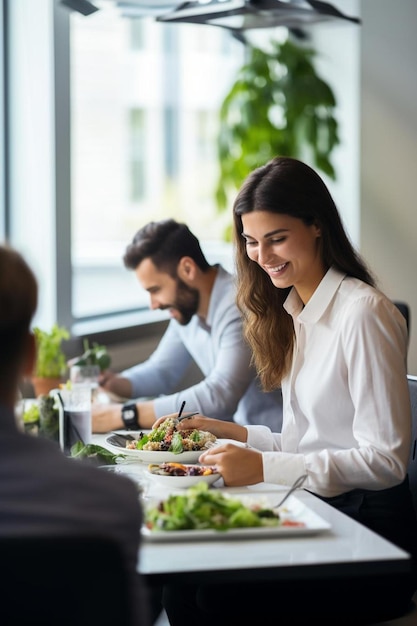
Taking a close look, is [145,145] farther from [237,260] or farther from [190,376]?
[237,260]

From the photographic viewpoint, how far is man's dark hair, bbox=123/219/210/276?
3.12m

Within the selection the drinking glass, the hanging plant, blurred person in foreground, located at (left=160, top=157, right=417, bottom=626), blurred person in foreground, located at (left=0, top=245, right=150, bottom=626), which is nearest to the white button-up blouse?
blurred person in foreground, located at (left=160, top=157, right=417, bottom=626)

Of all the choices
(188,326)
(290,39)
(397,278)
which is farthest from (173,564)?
(290,39)

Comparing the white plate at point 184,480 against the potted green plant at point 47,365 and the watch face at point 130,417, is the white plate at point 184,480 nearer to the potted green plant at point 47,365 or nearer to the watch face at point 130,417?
the watch face at point 130,417

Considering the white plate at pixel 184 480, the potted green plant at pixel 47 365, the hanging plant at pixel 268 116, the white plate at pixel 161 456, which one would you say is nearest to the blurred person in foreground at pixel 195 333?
the potted green plant at pixel 47 365

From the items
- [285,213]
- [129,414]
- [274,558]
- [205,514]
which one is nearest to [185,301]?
[129,414]

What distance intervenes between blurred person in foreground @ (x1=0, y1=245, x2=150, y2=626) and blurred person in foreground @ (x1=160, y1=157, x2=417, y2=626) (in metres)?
0.73

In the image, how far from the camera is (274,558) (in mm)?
1430

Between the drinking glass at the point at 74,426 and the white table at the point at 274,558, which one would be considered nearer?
the white table at the point at 274,558

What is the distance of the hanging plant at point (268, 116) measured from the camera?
5.19 m

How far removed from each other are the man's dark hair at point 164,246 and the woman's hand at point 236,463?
133 centimetres

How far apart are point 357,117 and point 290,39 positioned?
70cm

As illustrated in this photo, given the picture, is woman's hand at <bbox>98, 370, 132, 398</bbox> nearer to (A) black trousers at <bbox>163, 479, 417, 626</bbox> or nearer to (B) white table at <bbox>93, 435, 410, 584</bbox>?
(A) black trousers at <bbox>163, 479, 417, 626</bbox>

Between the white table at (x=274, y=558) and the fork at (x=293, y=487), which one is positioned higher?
the white table at (x=274, y=558)
